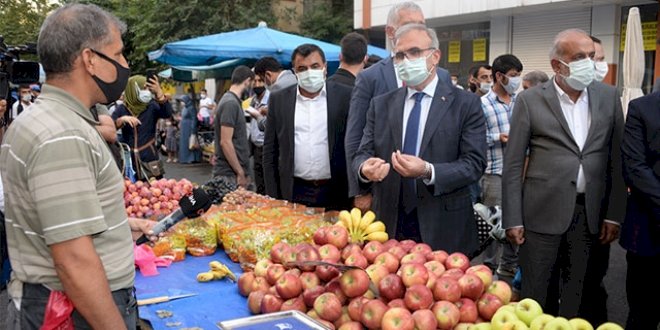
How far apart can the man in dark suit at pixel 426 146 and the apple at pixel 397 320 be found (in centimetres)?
126

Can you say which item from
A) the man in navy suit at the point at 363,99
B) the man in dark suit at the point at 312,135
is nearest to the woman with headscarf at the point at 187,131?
the man in dark suit at the point at 312,135

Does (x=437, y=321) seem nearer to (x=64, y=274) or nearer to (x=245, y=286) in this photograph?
(x=245, y=286)

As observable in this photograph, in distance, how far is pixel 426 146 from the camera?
3.39 m

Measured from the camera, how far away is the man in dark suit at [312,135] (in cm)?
456

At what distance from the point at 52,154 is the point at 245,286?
1214 millimetres

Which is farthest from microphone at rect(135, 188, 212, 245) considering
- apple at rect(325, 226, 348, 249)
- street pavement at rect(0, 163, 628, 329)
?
street pavement at rect(0, 163, 628, 329)

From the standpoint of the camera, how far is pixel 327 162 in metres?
4.57

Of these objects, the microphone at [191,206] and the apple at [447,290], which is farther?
the microphone at [191,206]

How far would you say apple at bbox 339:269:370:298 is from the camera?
7.52ft

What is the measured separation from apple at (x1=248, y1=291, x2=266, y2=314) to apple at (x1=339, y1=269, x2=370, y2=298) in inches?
15.5

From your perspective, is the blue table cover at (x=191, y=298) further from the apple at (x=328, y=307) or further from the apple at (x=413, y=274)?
the apple at (x=413, y=274)

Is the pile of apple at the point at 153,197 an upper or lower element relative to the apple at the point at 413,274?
lower

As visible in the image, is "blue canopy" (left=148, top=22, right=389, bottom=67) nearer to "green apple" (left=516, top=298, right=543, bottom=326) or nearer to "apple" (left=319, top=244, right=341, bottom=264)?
"apple" (left=319, top=244, right=341, bottom=264)

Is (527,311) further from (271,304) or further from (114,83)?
(114,83)
